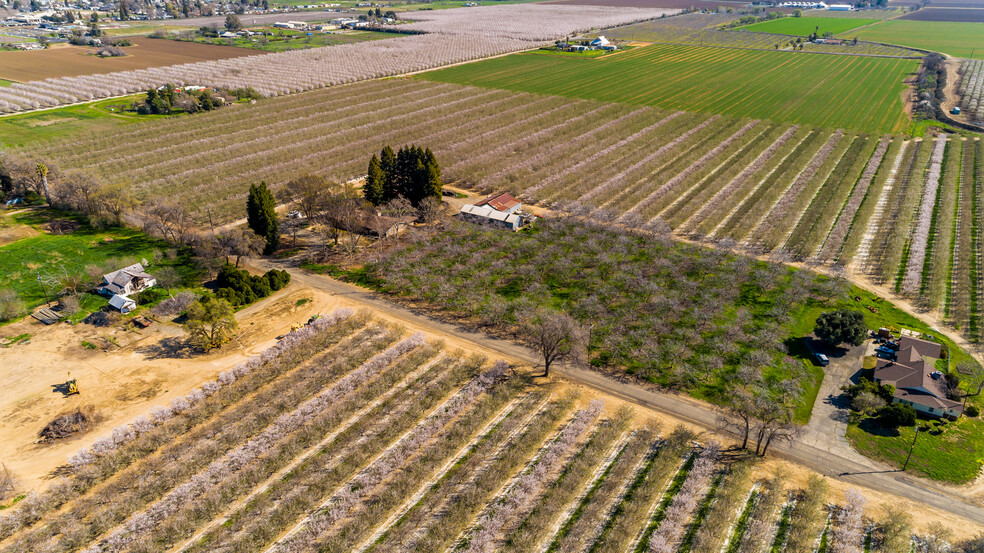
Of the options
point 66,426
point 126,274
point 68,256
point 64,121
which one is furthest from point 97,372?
point 64,121

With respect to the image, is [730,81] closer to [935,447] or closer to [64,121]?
[935,447]

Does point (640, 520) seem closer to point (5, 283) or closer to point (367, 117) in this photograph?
point (5, 283)

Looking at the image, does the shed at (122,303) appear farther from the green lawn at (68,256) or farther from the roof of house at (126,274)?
the green lawn at (68,256)

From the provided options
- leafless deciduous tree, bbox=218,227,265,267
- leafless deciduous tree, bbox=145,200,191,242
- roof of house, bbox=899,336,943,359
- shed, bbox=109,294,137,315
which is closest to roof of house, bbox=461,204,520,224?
leafless deciduous tree, bbox=218,227,265,267

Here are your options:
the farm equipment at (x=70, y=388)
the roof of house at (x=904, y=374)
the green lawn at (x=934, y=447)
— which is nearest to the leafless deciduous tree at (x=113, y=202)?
the farm equipment at (x=70, y=388)

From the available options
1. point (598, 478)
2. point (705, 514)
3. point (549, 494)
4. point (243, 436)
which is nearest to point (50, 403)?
point (243, 436)

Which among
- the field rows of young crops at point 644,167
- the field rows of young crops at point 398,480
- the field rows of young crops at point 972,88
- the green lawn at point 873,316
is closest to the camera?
the field rows of young crops at point 398,480
